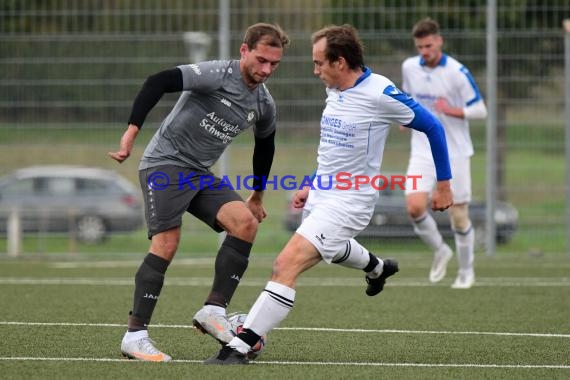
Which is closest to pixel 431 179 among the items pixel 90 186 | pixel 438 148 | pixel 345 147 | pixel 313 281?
pixel 313 281

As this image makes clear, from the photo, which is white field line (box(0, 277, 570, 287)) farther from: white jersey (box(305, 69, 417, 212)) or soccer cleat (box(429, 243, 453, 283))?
white jersey (box(305, 69, 417, 212))

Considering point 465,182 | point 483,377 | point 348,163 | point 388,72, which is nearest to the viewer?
point 483,377

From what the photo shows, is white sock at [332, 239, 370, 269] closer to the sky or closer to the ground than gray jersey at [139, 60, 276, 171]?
closer to the ground

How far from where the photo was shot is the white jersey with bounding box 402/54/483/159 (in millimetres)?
10938

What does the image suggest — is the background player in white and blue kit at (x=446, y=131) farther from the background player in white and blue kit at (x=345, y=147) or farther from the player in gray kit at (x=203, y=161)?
the background player in white and blue kit at (x=345, y=147)

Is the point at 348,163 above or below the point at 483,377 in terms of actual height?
above

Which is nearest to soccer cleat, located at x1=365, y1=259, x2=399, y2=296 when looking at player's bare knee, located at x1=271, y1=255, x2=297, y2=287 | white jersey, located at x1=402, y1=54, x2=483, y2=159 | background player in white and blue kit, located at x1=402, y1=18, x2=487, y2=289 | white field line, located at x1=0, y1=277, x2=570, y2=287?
player's bare knee, located at x1=271, y1=255, x2=297, y2=287

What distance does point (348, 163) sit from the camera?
661 centimetres

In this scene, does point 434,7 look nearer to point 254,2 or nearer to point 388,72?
point 388,72

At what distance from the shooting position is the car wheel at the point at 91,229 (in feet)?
51.4

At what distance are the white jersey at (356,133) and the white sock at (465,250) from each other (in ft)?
14.4

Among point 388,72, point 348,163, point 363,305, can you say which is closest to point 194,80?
point 348,163

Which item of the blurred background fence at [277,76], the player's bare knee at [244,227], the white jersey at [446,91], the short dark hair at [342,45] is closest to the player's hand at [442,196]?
the short dark hair at [342,45]

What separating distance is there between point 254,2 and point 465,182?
18.5 feet
